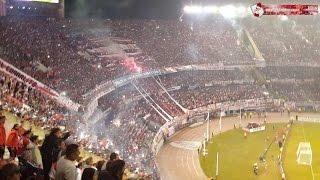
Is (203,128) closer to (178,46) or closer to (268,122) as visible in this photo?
(268,122)

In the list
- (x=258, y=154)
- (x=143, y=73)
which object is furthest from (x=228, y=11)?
(x=258, y=154)

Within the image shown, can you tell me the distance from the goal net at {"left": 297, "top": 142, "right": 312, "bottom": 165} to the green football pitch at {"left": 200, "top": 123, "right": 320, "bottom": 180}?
376 mm

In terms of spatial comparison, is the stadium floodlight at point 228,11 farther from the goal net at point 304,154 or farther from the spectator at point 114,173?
the spectator at point 114,173

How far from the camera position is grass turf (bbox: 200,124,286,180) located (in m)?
36.3

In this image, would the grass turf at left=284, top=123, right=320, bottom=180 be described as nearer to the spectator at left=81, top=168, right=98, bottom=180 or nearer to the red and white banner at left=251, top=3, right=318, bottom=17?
the red and white banner at left=251, top=3, right=318, bottom=17

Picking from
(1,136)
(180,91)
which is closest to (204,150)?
(180,91)

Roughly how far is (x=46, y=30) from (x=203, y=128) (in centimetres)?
1939

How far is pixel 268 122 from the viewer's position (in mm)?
54500

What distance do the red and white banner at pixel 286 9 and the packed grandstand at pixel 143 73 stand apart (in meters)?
10.9

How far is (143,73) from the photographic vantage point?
50812mm

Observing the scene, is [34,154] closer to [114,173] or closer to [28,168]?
[28,168]

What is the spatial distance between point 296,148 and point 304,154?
1.91 m

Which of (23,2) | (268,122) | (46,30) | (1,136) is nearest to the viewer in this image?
(1,136)

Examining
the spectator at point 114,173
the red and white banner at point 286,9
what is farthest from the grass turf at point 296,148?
the spectator at point 114,173
